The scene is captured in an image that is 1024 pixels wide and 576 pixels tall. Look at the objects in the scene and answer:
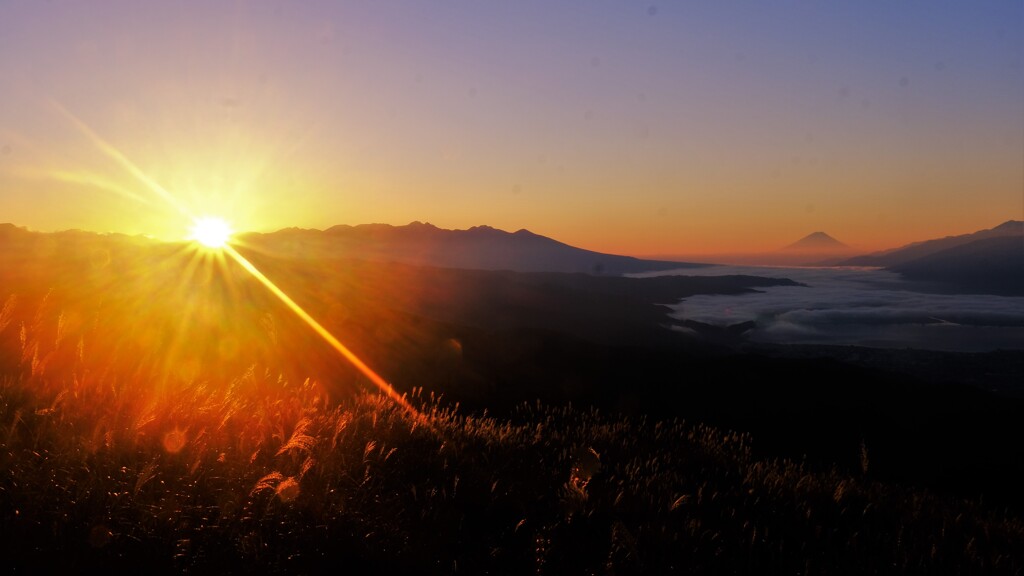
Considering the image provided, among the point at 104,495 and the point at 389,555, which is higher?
the point at 104,495

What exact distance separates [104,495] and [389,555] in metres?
1.43

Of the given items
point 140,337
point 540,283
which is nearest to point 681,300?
point 540,283

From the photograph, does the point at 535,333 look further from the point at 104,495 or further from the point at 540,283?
the point at 540,283

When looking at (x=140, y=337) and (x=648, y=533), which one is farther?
(x=140, y=337)

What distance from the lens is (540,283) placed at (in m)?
111

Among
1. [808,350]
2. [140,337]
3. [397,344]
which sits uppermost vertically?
[140,337]

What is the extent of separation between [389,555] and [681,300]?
135 m

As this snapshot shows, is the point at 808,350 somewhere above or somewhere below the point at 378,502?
below

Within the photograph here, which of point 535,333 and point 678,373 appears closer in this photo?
point 678,373

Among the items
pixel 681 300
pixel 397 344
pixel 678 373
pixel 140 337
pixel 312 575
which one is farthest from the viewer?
pixel 681 300

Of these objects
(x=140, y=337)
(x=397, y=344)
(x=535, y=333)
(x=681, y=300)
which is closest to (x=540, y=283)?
(x=681, y=300)

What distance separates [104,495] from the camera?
120 inches

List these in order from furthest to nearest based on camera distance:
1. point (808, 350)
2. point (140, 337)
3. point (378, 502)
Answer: point (808, 350) → point (140, 337) → point (378, 502)

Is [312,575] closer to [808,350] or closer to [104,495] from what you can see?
[104,495]
